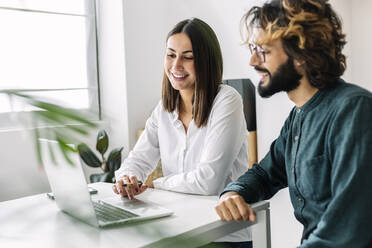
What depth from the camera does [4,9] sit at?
192mm

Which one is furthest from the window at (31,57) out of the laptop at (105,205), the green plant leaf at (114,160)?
the green plant leaf at (114,160)

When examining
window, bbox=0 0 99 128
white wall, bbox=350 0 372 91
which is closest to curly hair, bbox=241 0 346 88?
window, bbox=0 0 99 128

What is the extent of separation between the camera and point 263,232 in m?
1.35

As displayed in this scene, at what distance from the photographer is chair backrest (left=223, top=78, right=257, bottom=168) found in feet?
9.28

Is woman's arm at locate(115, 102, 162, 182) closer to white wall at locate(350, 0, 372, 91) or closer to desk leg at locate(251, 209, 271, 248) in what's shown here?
desk leg at locate(251, 209, 271, 248)

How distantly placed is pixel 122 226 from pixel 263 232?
706mm

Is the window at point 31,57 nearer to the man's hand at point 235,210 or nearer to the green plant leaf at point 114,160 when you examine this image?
the man's hand at point 235,210

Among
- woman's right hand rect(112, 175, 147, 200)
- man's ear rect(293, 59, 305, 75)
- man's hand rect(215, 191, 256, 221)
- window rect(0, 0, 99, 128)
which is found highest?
window rect(0, 0, 99, 128)

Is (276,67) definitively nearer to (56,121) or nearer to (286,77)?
(286,77)

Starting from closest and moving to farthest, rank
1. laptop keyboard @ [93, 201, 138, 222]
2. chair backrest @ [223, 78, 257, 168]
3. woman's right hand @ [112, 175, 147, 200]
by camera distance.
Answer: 1. laptop keyboard @ [93, 201, 138, 222]
2. woman's right hand @ [112, 175, 147, 200]
3. chair backrest @ [223, 78, 257, 168]

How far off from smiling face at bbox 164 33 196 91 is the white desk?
19.9 inches

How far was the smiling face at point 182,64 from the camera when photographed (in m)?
1.79

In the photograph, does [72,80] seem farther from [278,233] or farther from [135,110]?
[135,110]

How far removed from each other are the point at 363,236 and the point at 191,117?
0.96m
